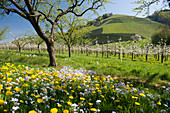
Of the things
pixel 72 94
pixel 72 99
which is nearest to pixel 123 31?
pixel 72 94

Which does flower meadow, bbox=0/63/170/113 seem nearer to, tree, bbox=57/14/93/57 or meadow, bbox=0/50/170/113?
meadow, bbox=0/50/170/113

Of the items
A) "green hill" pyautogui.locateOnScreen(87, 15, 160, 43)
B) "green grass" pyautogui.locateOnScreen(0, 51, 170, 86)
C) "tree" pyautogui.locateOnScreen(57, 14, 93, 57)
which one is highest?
"green hill" pyautogui.locateOnScreen(87, 15, 160, 43)

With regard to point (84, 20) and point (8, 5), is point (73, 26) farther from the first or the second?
point (8, 5)

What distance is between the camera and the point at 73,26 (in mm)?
16828

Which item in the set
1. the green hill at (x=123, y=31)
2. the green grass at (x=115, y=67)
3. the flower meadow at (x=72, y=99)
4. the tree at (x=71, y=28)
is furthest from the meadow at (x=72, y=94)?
the green hill at (x=123, y=31)

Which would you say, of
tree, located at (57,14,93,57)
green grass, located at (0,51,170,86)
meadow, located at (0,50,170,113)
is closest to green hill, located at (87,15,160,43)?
tree, located at (57,14,93,57)

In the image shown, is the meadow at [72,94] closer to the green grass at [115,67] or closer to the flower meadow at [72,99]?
the flower meadow at [72,99]

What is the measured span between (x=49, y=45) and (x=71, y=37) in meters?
9.77

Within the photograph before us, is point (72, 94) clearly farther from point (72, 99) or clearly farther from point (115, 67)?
point (115, 67)

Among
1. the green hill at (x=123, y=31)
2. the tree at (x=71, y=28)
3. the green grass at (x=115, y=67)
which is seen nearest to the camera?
the green grass at (x=115, y=67)

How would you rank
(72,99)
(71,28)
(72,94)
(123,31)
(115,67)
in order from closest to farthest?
(72,99) → (72,94) → (115,67) → (71,28) → (123,31)

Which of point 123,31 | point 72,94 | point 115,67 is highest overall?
point 123,31

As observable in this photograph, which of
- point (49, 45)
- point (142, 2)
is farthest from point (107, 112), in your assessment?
point (142, 2)

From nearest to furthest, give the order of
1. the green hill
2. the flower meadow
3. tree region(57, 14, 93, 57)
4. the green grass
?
the flower meadow → the green grass → tree region(57, 14, 93, 57) → the green hill
